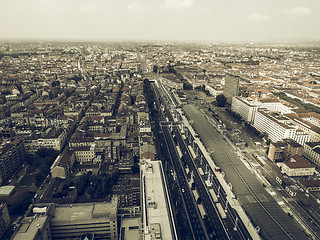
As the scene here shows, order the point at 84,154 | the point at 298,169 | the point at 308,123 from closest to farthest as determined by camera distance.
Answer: the point at 298,169, the point at 84,154, the point at 308,123

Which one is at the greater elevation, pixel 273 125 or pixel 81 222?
pixel 273 125

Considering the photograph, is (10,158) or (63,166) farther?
(10,158)

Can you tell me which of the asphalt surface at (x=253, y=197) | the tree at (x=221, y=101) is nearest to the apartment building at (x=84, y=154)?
the asphalt surface at (x=253, y=197)

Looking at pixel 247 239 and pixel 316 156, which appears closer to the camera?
pixel 247 239

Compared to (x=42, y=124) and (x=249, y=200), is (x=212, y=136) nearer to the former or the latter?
(x=249, y=200)

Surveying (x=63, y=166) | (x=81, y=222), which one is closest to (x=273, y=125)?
(x=63, y=166)

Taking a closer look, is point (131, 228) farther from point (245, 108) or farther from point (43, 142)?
point (245, 108)

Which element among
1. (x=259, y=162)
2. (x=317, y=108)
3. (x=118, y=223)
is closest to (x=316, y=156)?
(x=259, y=162)

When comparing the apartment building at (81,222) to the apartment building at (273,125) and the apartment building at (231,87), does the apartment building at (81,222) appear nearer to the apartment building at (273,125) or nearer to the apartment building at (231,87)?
the apartment building at (273,125)
